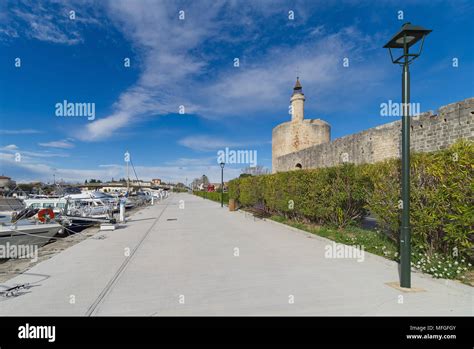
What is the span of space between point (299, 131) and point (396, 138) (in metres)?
20.8

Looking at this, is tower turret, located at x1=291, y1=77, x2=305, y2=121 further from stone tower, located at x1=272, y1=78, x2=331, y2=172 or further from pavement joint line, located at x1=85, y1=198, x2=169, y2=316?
pavement joint line, located at x1=85, y1=198, x2=169, y2=316

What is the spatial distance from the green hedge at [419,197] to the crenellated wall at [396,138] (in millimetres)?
2377

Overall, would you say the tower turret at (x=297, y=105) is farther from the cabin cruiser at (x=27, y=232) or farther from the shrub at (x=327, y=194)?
the cabin cruiser at (x=27, y=232)

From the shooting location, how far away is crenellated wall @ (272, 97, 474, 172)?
9.43 meters

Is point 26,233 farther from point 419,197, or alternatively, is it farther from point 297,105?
point 297,105

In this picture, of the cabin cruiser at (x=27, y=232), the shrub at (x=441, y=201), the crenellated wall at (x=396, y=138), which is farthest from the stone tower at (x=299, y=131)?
the shrub at (x=441, y=201)

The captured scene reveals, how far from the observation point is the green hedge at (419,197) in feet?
16.2

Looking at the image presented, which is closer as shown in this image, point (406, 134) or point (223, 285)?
point (406, 134)

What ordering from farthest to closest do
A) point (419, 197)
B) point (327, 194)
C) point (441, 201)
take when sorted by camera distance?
point (327, 194), point (419, 197), point (441, 201)

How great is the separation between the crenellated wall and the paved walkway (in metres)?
6.74

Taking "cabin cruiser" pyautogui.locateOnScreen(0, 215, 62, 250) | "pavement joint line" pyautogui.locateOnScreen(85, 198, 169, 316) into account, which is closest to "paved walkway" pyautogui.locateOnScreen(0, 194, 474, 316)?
"pavement joint line" pyautogui.locateOnScreen(85, 198, 169, 316)

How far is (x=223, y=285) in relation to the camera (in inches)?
195

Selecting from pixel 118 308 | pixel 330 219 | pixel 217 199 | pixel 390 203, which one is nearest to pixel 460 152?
pixel 390 203

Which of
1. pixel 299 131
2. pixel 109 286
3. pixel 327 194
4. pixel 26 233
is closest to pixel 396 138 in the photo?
pixel 327 194
